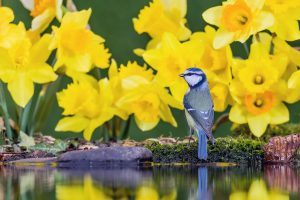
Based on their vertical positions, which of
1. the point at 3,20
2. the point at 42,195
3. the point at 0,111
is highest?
the point at 3,20

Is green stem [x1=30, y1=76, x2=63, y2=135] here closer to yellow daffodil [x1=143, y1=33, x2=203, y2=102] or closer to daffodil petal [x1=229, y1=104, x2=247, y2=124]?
yellow daffodil [x1=143, y1=33, x2=203, y2=102]

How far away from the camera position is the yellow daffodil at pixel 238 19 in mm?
4254

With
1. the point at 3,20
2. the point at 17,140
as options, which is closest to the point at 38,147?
the point at 17,140

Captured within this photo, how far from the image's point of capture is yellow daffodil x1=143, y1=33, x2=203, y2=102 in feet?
14.3

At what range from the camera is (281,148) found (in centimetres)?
407

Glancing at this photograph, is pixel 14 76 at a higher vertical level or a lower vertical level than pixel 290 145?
higher

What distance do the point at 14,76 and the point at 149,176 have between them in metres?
1.16

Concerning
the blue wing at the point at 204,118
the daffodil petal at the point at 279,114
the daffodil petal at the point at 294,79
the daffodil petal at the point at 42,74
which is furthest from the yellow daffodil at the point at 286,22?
the daffodil petal at the point at 42,74

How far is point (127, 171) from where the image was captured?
3797 millimetres

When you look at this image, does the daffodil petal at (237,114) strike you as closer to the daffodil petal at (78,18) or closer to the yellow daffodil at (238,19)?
the yellow daffodil at (238,19)

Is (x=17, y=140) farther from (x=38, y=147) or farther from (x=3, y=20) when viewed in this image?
(x=3, y=20)

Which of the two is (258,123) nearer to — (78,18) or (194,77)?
(194,77)

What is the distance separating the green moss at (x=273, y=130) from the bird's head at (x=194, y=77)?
79 cm

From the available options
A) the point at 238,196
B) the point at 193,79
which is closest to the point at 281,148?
the point at 193,79
